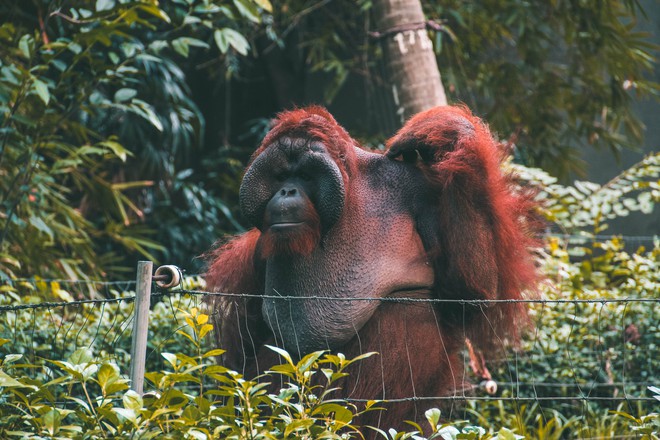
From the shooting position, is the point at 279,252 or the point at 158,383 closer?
the point at 158,383

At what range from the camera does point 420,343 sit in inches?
122

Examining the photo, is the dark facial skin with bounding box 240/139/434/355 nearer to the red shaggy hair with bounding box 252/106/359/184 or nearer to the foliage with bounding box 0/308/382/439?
the red shaggy hair with bounding box 252/106/359/184

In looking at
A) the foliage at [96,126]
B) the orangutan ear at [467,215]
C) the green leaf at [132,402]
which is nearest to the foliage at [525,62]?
the foliage at [96,126]

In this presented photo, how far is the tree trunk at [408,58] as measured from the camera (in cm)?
494

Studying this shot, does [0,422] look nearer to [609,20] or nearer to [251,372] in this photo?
[251,372]

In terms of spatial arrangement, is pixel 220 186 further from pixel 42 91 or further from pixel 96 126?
pixel 42 91

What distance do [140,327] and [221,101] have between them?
A: 24.8 feet

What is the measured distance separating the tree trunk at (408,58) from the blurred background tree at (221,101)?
138 millimetres

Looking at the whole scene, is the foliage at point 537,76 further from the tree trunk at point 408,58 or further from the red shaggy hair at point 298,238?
the red shaggy hair at point 298,238

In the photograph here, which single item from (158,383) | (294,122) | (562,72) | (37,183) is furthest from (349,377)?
(562,72)

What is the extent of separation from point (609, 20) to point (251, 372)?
449 cm

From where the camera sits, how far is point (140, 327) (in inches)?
93.5

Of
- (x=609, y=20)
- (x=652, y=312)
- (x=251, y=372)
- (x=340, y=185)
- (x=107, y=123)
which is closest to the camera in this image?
(x=340, y=185)

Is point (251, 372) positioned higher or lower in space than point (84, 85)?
lower
